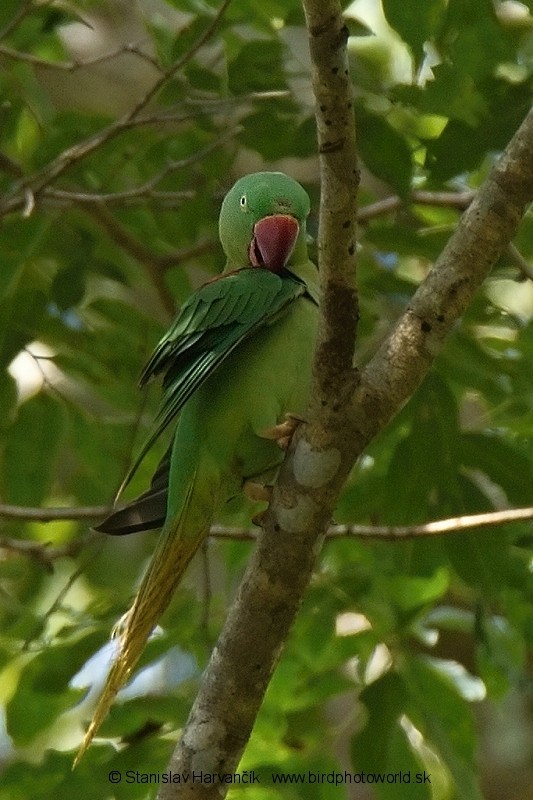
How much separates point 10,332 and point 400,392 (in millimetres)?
1797

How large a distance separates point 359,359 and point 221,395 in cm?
122

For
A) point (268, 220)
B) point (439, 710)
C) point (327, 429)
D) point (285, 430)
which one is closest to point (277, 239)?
point (268, 220)

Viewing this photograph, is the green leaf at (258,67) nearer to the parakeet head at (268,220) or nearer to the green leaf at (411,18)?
the parakeet head at (268,220)

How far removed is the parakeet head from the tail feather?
2.19ft

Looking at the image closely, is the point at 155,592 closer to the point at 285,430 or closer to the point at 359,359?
the point at 285,430

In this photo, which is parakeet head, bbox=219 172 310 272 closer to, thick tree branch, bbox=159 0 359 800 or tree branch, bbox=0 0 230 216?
tree branch, bbox=0 0 230 216

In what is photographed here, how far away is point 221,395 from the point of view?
2852mm

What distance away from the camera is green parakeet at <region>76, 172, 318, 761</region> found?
2.77 meters

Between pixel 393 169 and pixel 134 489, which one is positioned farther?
Answer: pixel 134 489

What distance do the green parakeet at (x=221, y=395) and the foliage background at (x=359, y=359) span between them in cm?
50

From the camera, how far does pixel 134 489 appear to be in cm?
418

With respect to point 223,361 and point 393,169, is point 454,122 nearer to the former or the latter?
point 393,169

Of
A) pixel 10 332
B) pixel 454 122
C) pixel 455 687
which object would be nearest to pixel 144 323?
pixel 10 332

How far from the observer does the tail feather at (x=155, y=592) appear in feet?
9.04
